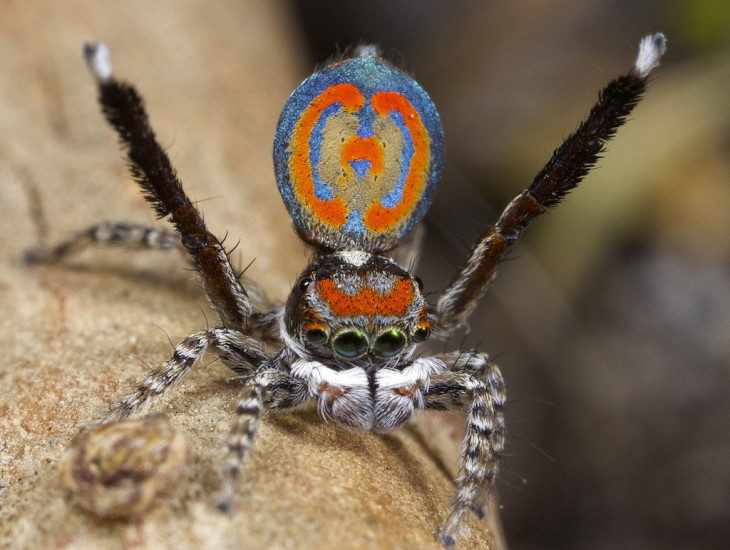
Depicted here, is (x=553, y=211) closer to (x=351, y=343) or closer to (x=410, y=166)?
(x=410, y=166)

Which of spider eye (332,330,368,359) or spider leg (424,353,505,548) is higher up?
spider eye (332,330,368,359)

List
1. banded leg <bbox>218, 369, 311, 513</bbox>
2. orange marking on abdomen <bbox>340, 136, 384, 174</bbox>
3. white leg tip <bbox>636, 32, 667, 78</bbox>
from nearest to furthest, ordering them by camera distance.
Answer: banded leg <bbox>218, 369, 311, 513</bbox> → white leg tip <bbox>636, 32, 667, 78</bbox> → orange marking on abdomen <bbox>340, 136, 384, 174</bbox>

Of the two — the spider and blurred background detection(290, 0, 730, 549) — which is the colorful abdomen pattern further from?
blurred background detection(290, 0, 730, 549)

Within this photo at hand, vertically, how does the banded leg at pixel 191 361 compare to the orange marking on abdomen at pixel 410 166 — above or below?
below

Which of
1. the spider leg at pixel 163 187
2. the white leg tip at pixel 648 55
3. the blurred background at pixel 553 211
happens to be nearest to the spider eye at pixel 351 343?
the spider leg at pixel 163 187

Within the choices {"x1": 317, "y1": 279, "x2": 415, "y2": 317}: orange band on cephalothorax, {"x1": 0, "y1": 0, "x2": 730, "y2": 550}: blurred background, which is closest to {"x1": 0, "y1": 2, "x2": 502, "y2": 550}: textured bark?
{"x1": 0, "y1": 0, "x2": 730, "y2": 550}: blurred background

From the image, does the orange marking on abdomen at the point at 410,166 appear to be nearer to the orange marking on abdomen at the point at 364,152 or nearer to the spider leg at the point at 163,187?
the orange marking on abdomen at the point at 364,152
